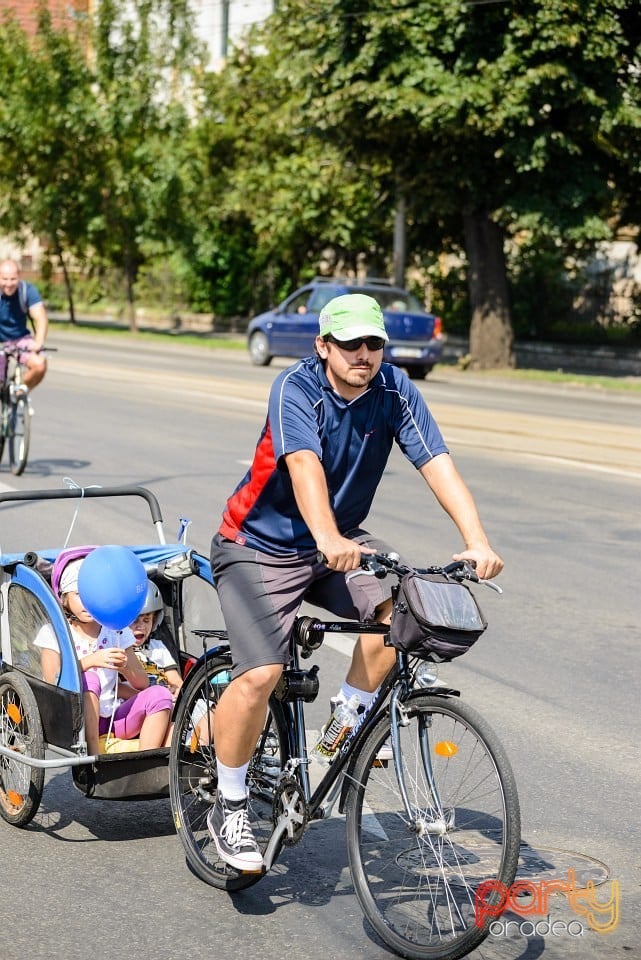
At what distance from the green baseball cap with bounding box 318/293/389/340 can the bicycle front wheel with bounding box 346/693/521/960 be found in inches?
37.6

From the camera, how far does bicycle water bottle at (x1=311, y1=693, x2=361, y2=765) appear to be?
4.16 meters

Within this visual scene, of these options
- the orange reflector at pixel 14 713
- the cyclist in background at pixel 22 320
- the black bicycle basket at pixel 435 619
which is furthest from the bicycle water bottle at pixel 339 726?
the cyclist in background at pixel 22 320

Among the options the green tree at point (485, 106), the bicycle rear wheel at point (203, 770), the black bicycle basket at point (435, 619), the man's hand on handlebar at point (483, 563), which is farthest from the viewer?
the green tree at point (485, 106)

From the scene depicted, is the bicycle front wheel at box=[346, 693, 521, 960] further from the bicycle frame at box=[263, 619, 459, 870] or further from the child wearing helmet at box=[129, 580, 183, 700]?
the child wearing helmet at box=[129, 580, 183, 700]

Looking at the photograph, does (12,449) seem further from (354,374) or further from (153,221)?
(153,221)

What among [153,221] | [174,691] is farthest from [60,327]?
[174,691]

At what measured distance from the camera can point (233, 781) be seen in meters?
4.26

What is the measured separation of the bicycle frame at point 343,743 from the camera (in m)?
3.90

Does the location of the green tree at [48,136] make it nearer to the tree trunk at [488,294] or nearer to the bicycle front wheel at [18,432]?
the tree trunk at [488,294]

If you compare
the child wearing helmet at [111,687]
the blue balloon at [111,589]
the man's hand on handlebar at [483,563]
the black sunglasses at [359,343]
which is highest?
the black sunglasses at [359,343]

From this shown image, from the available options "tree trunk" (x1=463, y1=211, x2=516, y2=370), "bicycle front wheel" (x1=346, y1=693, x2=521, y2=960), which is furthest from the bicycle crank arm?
"tree trunk" (x1=463, y1=211, x2=516, y2=370)

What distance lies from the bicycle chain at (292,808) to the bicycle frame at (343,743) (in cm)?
1

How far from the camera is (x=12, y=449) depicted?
12.6 metres

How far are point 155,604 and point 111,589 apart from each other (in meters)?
0.45
